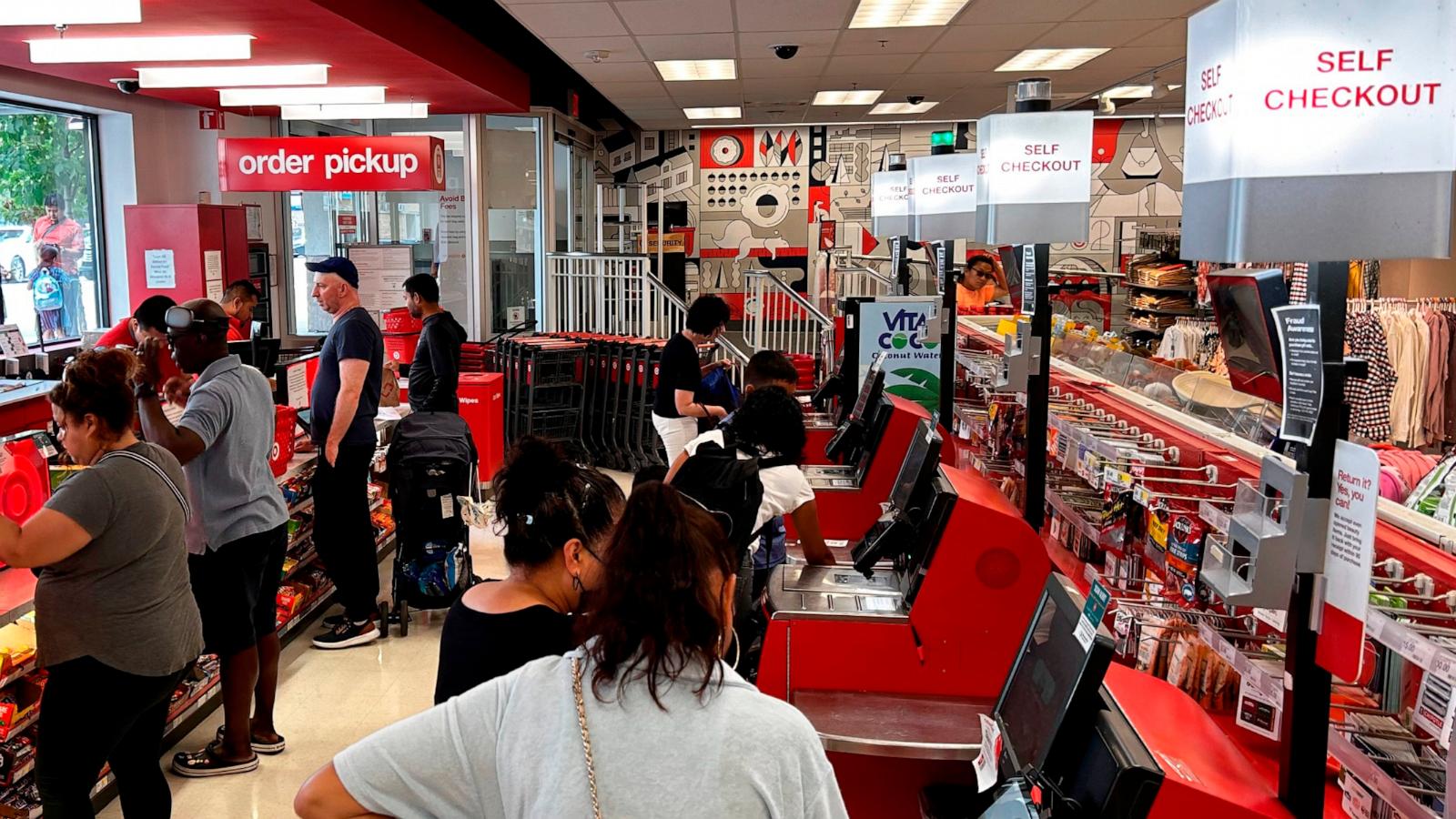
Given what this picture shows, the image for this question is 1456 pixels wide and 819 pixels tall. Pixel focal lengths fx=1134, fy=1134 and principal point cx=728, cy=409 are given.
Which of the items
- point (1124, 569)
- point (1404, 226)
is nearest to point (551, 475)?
point (1404, 226)

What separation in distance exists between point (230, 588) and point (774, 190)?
1174 cm

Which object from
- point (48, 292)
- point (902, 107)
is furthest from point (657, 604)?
point (902, 107)

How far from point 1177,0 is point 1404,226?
18.9 feet

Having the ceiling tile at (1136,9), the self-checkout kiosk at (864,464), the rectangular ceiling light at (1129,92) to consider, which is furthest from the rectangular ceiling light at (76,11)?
the rectangular ceiling light at (1129,92)

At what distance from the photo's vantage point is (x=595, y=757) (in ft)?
4.61

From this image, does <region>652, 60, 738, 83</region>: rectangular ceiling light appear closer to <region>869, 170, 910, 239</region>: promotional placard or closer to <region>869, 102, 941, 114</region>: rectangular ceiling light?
<region>869, 170, 910, 239</region>: promotional placard

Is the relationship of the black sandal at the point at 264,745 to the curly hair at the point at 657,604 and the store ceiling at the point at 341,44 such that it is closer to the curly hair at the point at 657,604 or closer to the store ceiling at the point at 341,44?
the curly hair at the point at 657,604

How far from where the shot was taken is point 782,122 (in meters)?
14.2

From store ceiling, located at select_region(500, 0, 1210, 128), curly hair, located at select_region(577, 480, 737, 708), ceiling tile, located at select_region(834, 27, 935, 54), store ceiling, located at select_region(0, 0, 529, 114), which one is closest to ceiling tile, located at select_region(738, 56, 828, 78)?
store ceiling, located at select_region(500, 0, 1210, 128)

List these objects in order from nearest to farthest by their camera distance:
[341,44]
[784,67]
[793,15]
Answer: [341,44] → [793,15] → [784,67]

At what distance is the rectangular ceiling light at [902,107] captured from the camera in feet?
39.2

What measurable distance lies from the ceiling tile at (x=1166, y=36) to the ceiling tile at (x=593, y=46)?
3640mm

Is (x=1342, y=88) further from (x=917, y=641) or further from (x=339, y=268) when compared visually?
(x=339, y=268)

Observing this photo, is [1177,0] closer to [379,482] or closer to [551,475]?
[379,482]
